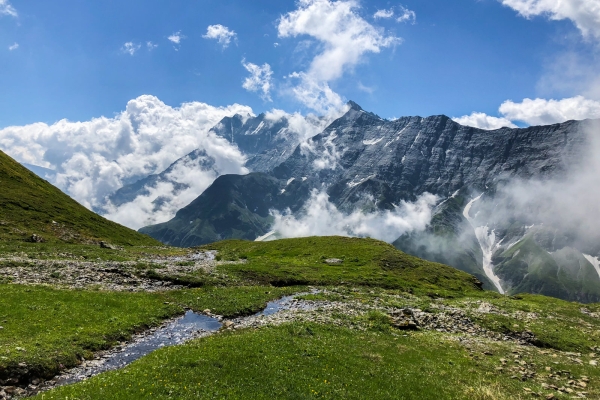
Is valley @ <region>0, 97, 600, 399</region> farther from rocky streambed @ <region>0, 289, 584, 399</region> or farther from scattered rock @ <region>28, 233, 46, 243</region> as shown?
scattered rock @ <region>28, 233, 46, 243</region>

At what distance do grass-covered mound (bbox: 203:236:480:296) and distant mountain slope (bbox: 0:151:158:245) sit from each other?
126ft

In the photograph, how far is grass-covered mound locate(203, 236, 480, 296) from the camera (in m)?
70.4

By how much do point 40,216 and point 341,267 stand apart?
78920 mm

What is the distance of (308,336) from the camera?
102 feet

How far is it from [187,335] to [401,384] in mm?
18544

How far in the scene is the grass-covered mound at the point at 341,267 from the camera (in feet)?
231

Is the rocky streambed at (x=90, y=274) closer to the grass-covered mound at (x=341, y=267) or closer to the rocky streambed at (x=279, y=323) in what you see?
the rocky streambed at (x=279, y=323)

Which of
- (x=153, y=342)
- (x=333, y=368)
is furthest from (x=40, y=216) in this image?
(x=333, y=368)

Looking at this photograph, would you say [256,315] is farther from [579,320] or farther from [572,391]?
[579,320]

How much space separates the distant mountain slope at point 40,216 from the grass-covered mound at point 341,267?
38555 millimetres

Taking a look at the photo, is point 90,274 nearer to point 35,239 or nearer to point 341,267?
point 35,239

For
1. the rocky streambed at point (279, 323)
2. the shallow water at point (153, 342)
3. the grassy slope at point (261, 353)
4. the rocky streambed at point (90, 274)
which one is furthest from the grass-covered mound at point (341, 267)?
the shallow water at point (153, 342)

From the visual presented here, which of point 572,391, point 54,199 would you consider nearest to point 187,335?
point 572,391

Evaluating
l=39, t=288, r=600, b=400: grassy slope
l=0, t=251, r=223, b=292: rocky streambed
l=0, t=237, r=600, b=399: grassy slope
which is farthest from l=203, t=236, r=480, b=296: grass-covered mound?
l=39, t=288, r=600, b=400: grassy slope
